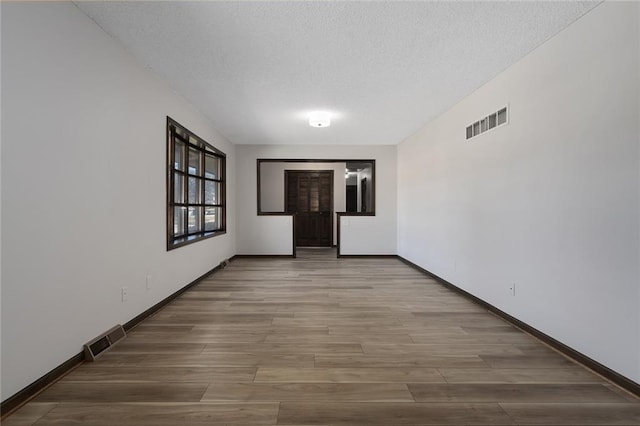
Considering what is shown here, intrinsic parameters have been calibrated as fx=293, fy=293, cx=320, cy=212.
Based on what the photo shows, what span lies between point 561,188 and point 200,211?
425 centimetres

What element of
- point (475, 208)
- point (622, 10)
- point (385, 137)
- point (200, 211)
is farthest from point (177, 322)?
point (385, 137)

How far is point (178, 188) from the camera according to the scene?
11.8ft

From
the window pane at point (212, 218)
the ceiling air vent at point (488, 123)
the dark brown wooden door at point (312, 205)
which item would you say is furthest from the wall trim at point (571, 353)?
the dark brown wooden door at point (312, 205)

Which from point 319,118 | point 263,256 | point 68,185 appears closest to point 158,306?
point 68,185

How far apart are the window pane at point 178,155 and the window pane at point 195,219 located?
0.66 meters

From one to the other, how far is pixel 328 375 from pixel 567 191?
2.08 meters

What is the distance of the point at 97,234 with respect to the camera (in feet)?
6.81

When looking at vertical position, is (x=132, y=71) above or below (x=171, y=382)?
above

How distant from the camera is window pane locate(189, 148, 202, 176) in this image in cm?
404

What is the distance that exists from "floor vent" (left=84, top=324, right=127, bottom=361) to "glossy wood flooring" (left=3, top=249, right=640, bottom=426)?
0.06 metres

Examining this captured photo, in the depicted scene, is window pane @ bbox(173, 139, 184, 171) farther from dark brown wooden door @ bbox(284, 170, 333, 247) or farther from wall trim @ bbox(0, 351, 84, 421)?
dark brown wooden door @ bbox(284, 170, 333, 247)

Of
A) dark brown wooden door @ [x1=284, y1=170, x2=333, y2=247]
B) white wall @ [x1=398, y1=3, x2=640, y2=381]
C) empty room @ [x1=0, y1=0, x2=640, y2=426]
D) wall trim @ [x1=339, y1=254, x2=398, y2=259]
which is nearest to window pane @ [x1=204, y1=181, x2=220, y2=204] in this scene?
empty room @ [x1=0, y1=0, x2=640, y2=426]

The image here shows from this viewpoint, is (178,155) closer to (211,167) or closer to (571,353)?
(211,167)

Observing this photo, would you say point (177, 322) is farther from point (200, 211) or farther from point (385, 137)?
point (385, 137)
